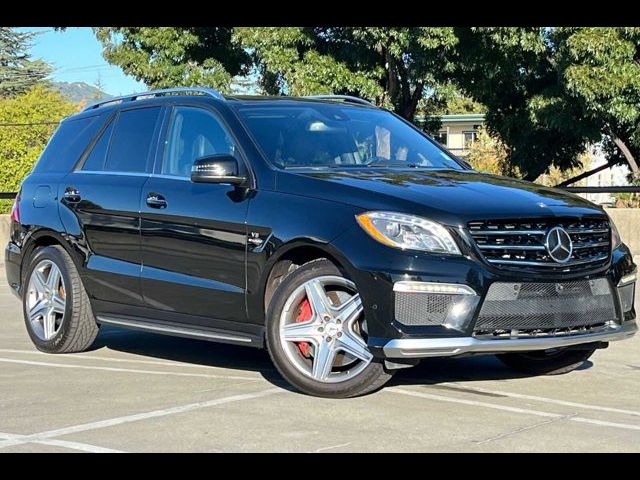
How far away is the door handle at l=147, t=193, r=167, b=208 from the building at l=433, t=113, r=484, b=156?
6237 centimetres

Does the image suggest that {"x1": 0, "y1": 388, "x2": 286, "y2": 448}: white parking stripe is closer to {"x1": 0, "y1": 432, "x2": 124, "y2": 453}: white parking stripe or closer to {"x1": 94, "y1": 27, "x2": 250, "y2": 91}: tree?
{"x1": 0, "y1": 432, "x2": 124, "y2": 453}: white parking stripe

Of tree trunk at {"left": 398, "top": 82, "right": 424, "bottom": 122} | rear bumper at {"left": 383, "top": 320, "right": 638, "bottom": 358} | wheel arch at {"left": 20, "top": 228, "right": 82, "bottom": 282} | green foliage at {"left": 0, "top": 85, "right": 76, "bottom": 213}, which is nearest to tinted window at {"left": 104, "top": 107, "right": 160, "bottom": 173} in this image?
wheel arch at {"left": 20, "top": 228, "right": 82, "bottom": 282}

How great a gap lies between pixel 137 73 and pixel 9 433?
24338 mm

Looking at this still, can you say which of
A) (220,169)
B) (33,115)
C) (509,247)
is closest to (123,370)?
(220,169)

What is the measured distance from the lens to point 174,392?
6.86 meters

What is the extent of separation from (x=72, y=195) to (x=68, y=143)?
748 mm

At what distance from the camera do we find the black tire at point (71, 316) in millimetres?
8328

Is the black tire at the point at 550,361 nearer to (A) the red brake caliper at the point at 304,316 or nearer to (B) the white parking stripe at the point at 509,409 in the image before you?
(B) the white parking stripe at the point at 509,409

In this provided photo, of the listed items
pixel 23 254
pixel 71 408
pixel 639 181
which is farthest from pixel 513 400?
pixel 639 181

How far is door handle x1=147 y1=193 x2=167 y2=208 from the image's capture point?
753cm

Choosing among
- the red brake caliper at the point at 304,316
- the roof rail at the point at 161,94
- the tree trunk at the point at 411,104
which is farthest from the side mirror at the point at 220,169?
the tree trunk at the point at 411,104

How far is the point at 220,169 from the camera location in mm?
7047

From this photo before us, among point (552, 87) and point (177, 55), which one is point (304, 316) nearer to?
point (552, 87)

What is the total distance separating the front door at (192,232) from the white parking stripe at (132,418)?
1.88 ft
